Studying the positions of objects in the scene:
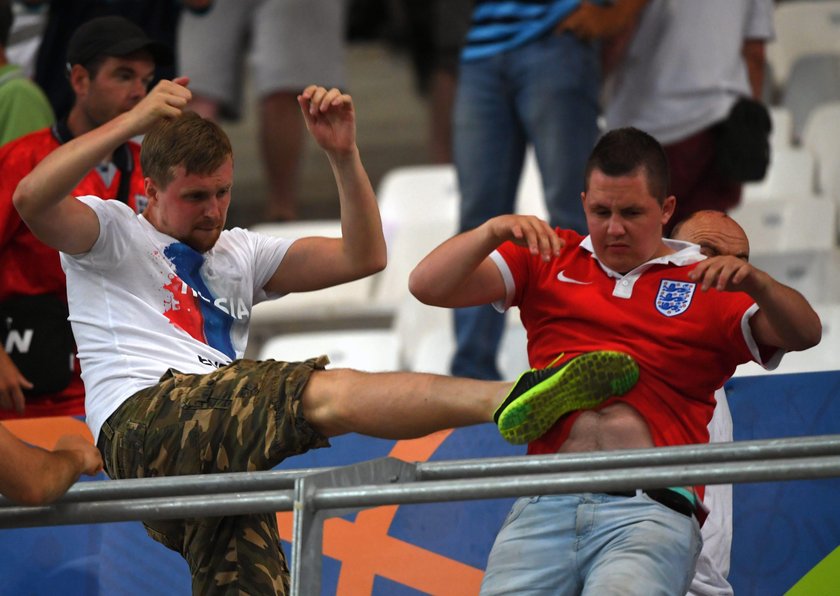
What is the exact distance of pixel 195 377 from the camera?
330cm

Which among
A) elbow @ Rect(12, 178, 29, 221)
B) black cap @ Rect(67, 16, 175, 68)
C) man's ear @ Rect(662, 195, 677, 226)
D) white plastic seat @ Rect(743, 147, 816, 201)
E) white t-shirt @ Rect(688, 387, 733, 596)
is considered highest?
black cap @ Rect(67, 16, 175, 68)

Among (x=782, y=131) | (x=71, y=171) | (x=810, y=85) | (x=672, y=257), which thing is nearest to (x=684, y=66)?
(x=782, y=131)

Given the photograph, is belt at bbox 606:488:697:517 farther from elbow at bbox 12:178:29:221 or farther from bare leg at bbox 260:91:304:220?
bare leg at bbox 260:91:304:220

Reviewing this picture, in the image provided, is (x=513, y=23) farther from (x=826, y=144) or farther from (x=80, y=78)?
(x=826, y=144)

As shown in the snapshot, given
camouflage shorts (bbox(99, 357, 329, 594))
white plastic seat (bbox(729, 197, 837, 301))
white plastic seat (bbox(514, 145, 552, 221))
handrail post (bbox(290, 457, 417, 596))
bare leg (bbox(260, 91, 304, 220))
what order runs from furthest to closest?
bare leg (bbox(260, 91, 304, 220)), white plastic seat (bbox(514, 145, 552, 221)), white plastic seat (bbox(729, 197, 837, 301)), camouflage shorts (bbox(99, 357, 329, 594)), handrail post (bbox(290, 457, 417, 596))

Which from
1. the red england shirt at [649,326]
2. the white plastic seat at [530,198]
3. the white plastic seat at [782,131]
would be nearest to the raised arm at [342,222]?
the red england shirt at [649,326]

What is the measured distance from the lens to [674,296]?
11.2 ft

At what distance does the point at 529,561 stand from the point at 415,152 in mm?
6334

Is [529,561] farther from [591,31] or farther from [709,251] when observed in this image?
[591,31]

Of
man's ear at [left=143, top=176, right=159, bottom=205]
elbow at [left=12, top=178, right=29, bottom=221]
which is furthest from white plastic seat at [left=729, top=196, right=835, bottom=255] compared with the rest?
elbow at [left=12, top=178, right=29, bottom=221]

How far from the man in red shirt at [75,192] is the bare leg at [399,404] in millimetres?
1319

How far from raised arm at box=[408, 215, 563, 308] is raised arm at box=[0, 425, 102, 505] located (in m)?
0.92

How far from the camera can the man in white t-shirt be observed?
3193 mm

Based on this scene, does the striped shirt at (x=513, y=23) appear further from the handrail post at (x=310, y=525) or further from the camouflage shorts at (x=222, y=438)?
the handrail post at (x=310, y=525)
